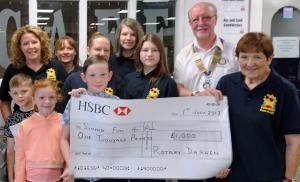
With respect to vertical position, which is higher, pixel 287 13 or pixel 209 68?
pixel 287 13

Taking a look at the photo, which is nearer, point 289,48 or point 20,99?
point 20,99

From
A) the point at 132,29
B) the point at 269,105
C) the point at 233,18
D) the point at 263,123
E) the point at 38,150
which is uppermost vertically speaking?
the point at 233,18

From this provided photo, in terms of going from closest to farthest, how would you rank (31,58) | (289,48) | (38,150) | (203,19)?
(38,150) → (203,19) → (31,58) → (289,48)

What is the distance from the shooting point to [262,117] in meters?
2.18

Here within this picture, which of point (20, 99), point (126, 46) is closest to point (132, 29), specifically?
point (126, 46)

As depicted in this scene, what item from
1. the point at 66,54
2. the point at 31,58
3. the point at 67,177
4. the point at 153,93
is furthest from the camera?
the point at 66,54

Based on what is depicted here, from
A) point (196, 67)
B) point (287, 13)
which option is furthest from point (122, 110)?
point (287, 13)

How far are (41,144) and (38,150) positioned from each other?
43 mm

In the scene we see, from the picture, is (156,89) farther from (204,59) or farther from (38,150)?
(38,150)

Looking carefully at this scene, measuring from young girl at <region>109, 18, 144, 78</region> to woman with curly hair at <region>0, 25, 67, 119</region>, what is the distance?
0.48 m

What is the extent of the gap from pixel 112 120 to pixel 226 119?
72 centimetres

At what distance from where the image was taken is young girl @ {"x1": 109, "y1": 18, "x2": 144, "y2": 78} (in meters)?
3.04

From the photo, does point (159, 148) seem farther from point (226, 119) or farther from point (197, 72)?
point (197, 72)

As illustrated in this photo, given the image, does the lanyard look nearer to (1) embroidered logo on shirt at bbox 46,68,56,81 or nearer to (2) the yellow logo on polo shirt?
(2) the yellow logo on polo shirt
